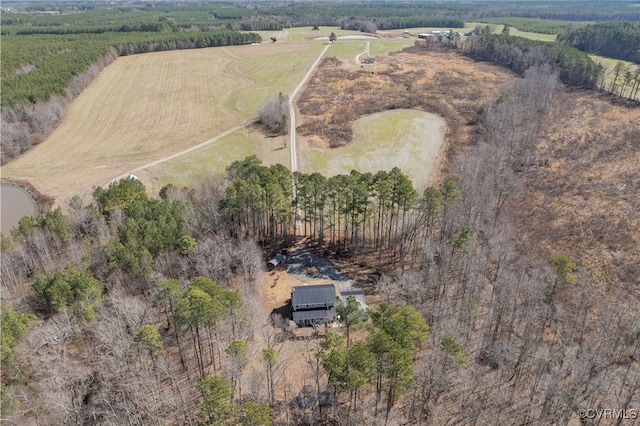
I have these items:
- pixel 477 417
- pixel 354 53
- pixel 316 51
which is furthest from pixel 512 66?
pixel 477 417

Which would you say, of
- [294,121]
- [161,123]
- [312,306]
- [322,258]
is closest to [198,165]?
[161,123]

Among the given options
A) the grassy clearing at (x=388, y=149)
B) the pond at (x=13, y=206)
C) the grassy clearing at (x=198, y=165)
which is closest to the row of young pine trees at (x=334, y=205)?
the grassy clearing at (x=198, y=165)

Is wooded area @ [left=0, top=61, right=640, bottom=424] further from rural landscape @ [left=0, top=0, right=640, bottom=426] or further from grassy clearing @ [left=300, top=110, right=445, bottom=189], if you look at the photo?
grassy clearing @ [left=300, top=110, right=445, bottom=189]

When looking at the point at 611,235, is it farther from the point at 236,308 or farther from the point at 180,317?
the point at 180,317

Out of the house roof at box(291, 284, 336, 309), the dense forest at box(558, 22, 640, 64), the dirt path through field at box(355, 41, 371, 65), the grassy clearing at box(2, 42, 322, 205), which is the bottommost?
the house roof at box(291, 284, 336, 309)

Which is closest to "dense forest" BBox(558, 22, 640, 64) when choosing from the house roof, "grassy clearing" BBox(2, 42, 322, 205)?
"grassy clearing" BBox(2, 42, 322, 205)

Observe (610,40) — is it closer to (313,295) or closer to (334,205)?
Answer: (334,205)

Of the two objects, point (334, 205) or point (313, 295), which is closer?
point (313, 295)
